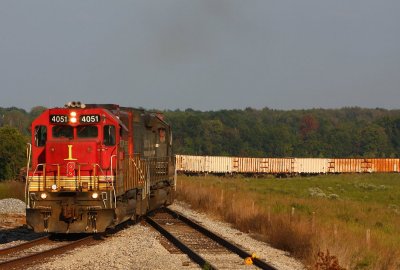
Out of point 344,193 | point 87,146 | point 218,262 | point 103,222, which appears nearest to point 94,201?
point 103,222

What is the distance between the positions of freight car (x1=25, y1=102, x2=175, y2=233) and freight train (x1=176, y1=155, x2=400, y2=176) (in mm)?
54394

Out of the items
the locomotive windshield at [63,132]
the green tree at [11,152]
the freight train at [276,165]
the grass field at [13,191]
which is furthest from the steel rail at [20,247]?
the green tree at [11,152]

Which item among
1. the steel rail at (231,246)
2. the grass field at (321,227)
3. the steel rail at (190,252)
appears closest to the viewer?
the steel rail at (190,252)

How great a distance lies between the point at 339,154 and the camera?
16562 cm

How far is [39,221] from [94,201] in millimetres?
1539

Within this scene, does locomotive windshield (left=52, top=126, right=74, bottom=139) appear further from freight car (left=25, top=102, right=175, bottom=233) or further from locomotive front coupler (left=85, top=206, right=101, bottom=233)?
locomotive front coupler (left=85, top=206, right=101, bottom=233)

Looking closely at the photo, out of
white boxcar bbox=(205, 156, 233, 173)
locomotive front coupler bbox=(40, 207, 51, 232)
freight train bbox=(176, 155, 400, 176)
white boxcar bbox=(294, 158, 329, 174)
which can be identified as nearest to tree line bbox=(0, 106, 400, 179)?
freight train bbox=(176, 155, 400, 176)

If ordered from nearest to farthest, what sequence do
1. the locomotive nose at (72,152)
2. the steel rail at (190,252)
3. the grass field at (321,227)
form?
1. the steel rail at (190,252)
2. the grass field at (321,227)
3. the locomotive nose at (72,152)

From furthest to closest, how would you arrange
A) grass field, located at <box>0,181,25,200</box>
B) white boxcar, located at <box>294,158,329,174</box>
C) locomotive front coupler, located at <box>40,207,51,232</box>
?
white boxcar, located at <box>294,158,329,174</box>, grass field, located at <box>0,181,25,200</box>, locomotive front coupler, located at <box>40,207,51,232</box>

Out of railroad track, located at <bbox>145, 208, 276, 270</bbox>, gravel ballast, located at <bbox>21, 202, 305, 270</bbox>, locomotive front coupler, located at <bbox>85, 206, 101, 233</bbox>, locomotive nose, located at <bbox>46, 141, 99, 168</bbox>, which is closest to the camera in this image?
gravel ballast, located at <bbox>21, 202, 305, 270</bbox>

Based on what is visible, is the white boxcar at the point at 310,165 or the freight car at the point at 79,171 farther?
the white boxcar at the point at 310,165

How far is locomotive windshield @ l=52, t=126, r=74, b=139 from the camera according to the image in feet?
55.4

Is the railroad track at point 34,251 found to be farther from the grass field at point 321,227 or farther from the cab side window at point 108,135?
the grass field at point 321,227

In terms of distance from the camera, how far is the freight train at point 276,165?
74.8 metres
